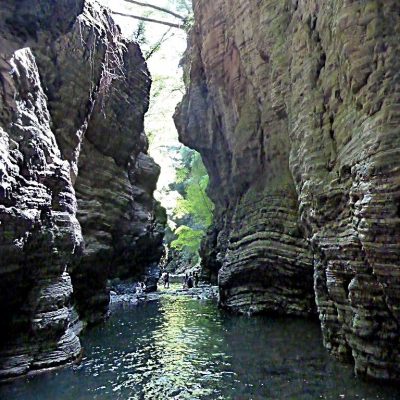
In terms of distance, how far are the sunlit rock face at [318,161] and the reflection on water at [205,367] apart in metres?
0.99

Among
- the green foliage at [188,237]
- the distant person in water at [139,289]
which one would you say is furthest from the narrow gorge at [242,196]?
the green foliage at [188,237]

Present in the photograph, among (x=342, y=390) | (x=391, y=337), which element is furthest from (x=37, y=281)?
(x=391, y=337)

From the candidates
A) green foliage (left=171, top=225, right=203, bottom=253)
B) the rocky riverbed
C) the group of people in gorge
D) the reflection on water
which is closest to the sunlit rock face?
the reflection on water

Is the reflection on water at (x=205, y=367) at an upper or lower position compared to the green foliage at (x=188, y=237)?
lower

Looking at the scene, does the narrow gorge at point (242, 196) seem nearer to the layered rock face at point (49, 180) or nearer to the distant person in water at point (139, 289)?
the layered rock face at point (49, 180)

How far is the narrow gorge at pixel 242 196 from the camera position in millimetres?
9125

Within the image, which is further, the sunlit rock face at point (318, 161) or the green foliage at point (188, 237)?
the green foliage at point (188, 237)

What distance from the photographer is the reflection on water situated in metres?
9.55

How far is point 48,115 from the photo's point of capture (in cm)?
1299

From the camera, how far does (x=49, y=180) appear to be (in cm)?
1198

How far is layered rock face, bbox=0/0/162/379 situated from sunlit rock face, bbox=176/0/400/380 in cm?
690

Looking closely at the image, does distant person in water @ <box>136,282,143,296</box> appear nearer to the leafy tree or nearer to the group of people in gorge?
the group of people in gorge

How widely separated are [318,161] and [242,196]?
481 inches

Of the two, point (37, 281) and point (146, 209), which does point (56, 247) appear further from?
point (146, 209)
